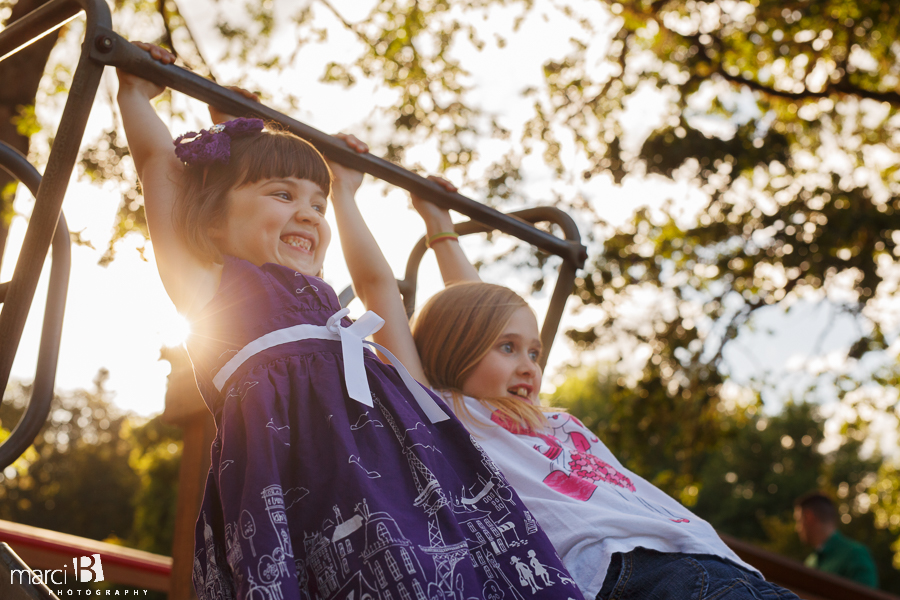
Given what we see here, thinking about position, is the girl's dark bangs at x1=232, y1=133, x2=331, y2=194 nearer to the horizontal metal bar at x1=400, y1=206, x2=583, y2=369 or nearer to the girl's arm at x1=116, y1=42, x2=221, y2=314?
the girl's arm at x1=116, y1=42, x2=221, y2=314

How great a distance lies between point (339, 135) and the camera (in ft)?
5.28

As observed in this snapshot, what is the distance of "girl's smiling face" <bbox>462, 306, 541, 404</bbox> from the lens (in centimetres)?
172

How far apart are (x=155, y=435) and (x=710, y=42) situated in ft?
62.4

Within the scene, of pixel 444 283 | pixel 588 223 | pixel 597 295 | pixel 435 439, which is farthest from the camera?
pixel 597 295

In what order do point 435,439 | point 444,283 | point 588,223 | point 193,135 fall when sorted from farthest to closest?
1. point 588,223
2. point 444,283
3. point 193,135
4. point 435,439

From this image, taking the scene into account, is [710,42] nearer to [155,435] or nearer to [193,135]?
[193,135]

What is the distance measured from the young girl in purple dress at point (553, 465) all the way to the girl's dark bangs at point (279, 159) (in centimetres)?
43

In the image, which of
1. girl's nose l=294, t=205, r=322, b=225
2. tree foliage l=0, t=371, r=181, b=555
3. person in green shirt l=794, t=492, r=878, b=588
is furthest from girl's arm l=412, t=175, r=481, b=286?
tree foliage l=0, t=371, r=181, b=555

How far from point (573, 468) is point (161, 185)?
0.99 metres

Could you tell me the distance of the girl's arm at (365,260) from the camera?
5.43 feet

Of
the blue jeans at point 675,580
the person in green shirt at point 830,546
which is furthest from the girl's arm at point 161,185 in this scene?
the person in green shirt at point 830,546

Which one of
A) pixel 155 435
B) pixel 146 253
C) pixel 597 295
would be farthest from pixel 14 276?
pixel 155 435

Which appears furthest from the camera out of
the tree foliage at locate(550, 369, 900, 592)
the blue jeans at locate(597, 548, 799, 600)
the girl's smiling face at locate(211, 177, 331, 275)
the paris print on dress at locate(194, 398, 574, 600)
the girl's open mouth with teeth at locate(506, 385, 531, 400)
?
the tree foliage at locate(550, 369, 900, 592)

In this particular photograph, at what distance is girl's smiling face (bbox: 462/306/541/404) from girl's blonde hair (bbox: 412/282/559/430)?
16mm
